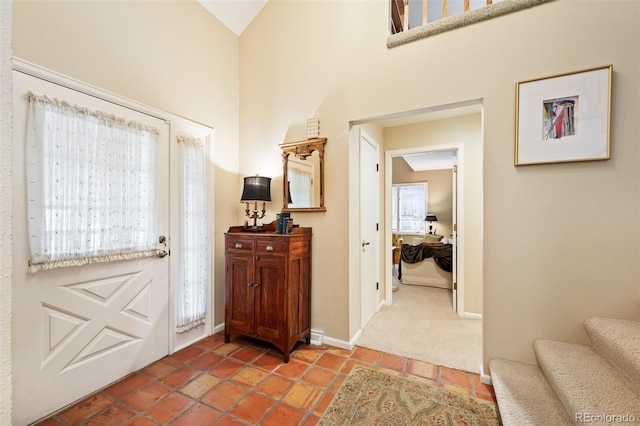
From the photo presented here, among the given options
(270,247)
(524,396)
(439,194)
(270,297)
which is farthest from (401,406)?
(439,194)

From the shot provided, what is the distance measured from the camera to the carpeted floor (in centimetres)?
244

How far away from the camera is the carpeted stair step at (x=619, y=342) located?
1.37m

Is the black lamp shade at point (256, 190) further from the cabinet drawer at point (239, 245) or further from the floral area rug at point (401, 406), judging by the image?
the floral area rug at point (401, 406)

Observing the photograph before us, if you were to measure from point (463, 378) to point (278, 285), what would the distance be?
65.9 inches

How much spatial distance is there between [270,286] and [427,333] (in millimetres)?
1817

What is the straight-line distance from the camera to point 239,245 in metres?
2.61

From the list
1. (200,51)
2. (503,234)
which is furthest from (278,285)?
(200,51)

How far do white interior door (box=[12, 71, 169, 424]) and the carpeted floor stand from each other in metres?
2.02

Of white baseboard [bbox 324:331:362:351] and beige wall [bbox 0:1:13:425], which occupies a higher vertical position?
beige wall [bbox 0:1:13:425]

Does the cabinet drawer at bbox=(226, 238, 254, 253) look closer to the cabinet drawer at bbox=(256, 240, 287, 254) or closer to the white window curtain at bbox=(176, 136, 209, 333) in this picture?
the cabinet drawer at bbox=(256, 240, 287, 254)

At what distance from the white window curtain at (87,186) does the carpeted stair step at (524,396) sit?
2803 millimetres

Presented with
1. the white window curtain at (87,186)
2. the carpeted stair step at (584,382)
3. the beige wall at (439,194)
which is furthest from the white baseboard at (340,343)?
the beige wall at (439,194)

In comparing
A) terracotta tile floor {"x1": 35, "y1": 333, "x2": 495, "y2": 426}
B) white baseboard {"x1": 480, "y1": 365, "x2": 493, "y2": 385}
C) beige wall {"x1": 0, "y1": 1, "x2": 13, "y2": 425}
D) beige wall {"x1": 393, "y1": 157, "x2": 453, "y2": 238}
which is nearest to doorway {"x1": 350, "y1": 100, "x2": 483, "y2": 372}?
terracotta tile floor {"x1": 35, "y1": 333, "x2": 495, "y2": 426}

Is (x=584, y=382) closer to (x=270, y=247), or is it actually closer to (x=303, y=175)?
(x=270, y=247)
